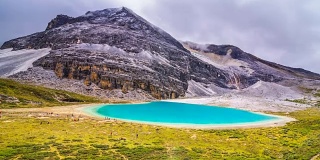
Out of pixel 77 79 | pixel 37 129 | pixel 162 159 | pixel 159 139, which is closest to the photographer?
pixel 162 159

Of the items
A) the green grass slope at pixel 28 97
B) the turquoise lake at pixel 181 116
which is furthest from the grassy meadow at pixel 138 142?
the green grass slope at pixel 28 97

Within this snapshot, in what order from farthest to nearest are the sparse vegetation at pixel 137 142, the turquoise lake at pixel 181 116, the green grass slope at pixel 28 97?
1. the green grass slope at pixel 28 97
2. the turquoise lake at pixel 181 116
3. the sparse vegetation at pixel 137 142

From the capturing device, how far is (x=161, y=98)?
19012 centimetres

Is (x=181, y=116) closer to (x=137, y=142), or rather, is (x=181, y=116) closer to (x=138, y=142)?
(x=138, y=142)

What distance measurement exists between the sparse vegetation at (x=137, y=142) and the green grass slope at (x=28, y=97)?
3735 cm

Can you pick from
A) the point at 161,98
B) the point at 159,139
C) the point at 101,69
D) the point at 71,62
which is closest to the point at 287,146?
the point at 159,139

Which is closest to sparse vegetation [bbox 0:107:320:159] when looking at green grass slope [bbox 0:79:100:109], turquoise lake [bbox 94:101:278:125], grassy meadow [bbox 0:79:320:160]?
grassy meadow [bbox 0:79:320:160]

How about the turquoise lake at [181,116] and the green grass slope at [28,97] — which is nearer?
the turquoise lake at [181,116]

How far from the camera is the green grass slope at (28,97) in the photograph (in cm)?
10275

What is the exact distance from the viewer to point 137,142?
4972 centimetres

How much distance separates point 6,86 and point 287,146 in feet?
360

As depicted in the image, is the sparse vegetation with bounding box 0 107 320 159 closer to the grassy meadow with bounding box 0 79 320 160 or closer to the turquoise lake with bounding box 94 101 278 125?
the grassy meadow with bounding box 0 79 320 160

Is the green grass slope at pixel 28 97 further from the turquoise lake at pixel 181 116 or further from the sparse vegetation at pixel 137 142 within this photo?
the sparse vegetation at pixel 137 142

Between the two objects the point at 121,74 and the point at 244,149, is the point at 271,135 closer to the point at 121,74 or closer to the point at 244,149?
the point at 244,149
